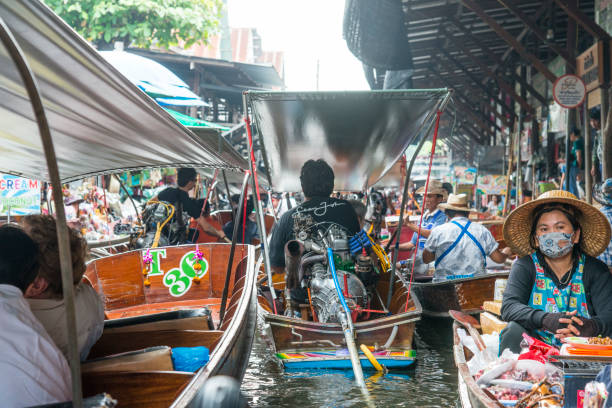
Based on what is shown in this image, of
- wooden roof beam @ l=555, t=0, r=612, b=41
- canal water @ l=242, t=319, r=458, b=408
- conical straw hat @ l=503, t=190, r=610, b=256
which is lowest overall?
canal water @ l=242, t=319, r=458, b=408

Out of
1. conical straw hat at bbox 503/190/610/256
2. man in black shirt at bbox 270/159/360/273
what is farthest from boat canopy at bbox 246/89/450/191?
conical straw hat at bbox 503/190/610/256

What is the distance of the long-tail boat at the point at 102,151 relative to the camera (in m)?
2.03

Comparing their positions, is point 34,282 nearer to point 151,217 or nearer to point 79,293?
point 79,293

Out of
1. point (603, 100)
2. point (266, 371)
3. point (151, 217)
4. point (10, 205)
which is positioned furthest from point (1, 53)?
A: point (603, 100)

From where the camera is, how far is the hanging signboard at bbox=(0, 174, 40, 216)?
7.30 metres

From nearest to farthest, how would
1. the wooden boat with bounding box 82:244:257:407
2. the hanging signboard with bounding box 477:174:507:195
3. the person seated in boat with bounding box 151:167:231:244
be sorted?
the wooden boat with bounding box 82:244:257:407, the person seated in boat with bounding box 151:167:231:244, the hanging signboard with bounding box 477:174:507:195

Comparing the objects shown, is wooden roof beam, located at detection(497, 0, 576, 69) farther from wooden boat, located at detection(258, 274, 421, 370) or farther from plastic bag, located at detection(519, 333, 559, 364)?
plastic bag, located at detection(519, 333, 559, 364)

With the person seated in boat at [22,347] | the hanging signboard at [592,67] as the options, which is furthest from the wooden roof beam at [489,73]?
the person seated in boat at [22,347]

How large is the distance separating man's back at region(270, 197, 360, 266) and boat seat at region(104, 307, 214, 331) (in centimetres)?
150

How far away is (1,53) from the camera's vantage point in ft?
6.99

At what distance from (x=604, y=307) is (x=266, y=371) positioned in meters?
2.99

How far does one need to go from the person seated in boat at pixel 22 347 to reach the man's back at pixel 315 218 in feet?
9.62

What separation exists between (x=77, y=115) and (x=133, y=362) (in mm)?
1244

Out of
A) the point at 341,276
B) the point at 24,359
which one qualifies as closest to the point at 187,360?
the point at 24,359
